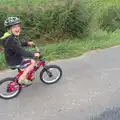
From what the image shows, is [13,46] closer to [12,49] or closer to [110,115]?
[12,49]

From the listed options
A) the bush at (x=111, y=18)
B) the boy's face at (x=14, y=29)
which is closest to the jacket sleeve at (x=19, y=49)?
the boy's face at (x=14, y=29)

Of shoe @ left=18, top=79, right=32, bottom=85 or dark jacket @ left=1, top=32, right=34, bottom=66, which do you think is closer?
dark jacket @ left=1, top=32, right=34, bottom=66

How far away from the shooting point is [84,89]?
207 inches

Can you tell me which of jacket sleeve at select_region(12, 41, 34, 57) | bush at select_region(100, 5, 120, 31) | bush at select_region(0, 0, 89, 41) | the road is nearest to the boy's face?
jacket sleeve at select_region(12, 41, 34, 57)

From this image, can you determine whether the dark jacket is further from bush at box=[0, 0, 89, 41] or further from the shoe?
bush at box=[0, 0, 89, 41]

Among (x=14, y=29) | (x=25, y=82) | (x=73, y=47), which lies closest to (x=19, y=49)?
(x=14, y=29)

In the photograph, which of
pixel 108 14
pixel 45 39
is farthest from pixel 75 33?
pixel 108 14

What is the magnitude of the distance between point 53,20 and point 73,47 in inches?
43.0

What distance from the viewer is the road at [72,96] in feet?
14.6

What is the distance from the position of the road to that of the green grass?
0.35 metres

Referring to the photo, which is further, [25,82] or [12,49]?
[25,82]

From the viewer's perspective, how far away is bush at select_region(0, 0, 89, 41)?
7.42m

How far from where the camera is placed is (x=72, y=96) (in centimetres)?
499

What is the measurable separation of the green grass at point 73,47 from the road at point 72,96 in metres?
0.35
